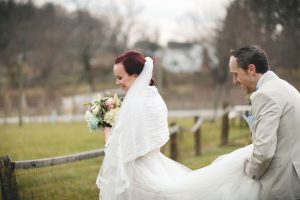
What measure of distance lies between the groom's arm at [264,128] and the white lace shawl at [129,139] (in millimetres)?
1067

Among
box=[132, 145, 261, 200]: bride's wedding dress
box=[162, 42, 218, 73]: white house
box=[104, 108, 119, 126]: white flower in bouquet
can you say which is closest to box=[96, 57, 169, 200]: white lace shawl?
box=[132, 145, 261, 200]: bride's wedding dress

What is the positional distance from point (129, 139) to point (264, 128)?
1333 mm

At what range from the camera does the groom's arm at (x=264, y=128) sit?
4273 mm

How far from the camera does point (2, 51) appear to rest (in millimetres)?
54312

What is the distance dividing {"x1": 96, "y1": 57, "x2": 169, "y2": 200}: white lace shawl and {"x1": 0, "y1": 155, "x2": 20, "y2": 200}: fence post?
161cm

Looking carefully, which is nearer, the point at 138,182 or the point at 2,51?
the point at 138,182

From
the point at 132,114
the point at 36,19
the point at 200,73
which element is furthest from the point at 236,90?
the point at 132,114

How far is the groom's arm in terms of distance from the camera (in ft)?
14.0

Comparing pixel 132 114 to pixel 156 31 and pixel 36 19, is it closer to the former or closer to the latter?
pixel 36 19

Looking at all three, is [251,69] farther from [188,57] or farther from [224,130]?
[188,57]

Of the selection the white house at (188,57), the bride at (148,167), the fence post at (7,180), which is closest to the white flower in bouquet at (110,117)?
the bride at (148,167)

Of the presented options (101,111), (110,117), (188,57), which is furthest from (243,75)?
(188,57)

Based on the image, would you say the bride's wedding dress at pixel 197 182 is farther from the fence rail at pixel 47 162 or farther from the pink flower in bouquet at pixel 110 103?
the fence rail at pixel 47 162

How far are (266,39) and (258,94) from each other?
13.0 m
